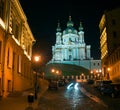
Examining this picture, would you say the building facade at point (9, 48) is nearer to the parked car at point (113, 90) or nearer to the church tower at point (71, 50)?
the parked car at point (113, 90)

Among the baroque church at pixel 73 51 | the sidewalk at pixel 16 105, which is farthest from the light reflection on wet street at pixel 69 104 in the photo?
the baroque church at pixel 73 51

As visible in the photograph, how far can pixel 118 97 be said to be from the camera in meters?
31.8

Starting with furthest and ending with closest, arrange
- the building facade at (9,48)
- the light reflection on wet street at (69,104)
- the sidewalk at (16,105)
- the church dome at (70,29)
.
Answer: the church dome at (70,29) → the building facade at (9,48) → the light reflection on wet street at (69,104) → the sidewalk at (16,105)

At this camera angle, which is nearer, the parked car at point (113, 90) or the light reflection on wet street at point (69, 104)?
the light reflection on wet street at point (69, 104)

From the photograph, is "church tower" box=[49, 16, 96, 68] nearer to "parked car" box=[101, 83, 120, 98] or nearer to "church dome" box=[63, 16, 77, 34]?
"church dome" box=[63, 16, 77, 34]

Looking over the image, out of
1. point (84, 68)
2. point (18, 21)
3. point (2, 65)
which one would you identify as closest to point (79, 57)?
point (84, 68)

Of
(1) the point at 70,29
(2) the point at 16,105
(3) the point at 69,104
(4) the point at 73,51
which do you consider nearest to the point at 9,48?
(2) the point at 16,105

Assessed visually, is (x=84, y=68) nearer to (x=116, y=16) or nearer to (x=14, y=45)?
(x=116, y=16)

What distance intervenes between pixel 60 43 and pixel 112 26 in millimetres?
86696

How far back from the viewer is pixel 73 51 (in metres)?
157

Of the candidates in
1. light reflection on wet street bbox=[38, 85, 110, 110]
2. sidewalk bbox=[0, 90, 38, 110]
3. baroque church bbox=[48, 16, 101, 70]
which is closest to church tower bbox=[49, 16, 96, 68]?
baroque church bbox=[48, 16, 101, 70]

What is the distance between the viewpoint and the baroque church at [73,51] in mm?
154375

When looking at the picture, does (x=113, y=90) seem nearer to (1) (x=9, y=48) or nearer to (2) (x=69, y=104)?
(2) (x=69, y=104)

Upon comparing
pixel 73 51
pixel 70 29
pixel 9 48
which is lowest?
pixel 9 48
